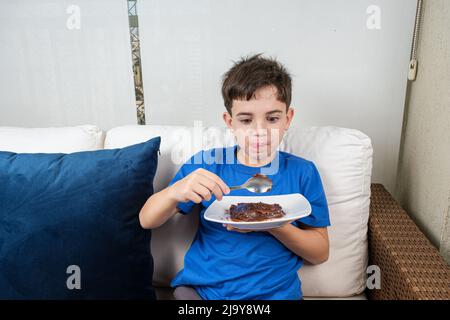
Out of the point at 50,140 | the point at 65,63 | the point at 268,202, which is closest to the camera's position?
the point at 268,202

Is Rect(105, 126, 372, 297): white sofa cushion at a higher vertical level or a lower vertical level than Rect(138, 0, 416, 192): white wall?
lower

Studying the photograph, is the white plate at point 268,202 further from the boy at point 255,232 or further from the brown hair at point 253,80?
the brown hair at point 253,80

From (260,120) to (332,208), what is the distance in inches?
15.7

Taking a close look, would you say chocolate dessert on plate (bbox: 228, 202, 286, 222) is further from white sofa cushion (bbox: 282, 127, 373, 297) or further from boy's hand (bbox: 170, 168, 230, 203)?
white sofa cushion (bbox: 282, 127, 373, 297)

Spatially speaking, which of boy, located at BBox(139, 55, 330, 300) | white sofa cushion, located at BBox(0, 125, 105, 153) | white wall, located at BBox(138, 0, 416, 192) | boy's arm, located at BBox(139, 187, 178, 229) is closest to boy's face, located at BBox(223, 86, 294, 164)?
boy, located at BBox(139, 55, 330, 300)

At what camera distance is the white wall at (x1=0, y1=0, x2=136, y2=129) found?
135 centimetres

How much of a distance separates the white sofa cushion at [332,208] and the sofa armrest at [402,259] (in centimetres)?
6

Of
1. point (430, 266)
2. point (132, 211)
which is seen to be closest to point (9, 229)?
point (132, 211)

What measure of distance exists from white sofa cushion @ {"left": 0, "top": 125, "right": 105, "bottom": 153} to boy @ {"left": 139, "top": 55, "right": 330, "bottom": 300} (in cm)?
39

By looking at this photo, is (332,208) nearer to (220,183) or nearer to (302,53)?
(220,183)

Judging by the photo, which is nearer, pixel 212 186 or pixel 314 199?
pixel 212 186

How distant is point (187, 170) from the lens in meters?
1.01

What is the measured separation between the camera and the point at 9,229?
2.87 feet

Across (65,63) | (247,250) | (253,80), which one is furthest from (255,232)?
(65,63)
